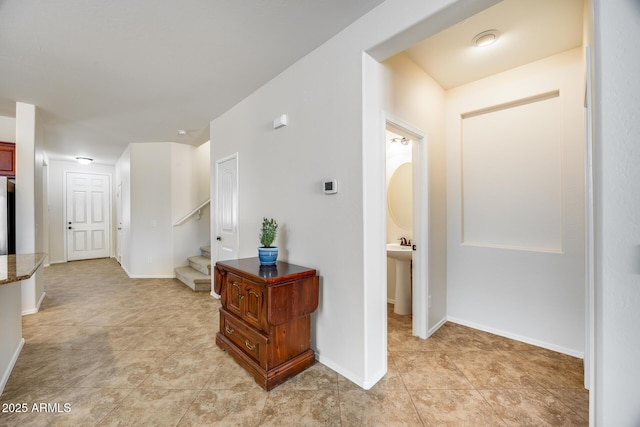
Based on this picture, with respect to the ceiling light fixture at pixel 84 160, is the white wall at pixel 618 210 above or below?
below

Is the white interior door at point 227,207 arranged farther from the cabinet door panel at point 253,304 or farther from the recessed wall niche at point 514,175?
the recessed wall niche at point 514,175

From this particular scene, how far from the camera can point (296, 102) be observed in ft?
7.84

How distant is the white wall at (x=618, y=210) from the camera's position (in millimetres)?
1000

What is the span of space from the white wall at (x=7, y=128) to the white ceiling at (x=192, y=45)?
0.55 m

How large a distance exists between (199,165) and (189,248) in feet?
5.51

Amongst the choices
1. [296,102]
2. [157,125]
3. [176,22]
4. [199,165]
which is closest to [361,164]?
[296,102]

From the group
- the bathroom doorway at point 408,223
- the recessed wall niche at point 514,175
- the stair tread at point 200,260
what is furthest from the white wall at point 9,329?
the recessed wall niche at point 514,175

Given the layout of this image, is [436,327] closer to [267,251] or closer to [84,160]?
[267,251]

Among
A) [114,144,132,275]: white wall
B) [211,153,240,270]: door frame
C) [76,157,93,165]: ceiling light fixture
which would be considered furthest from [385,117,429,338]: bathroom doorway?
→ [76,157,93,165]: ceiling light fixture

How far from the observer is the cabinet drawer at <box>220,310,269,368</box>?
1896 mm

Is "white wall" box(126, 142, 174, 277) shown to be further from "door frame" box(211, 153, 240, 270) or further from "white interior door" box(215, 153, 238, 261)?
"white interior door" box(215, 153, 238, 261)

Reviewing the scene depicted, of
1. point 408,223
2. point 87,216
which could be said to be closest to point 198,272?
point 408,223

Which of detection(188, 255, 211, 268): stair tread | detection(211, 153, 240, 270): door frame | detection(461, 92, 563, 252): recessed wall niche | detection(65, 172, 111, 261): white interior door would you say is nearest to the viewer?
detection(461, 92, 563, 252): recessed wall niche

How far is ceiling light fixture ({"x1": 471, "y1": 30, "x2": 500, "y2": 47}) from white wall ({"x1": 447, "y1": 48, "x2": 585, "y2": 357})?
63cm
